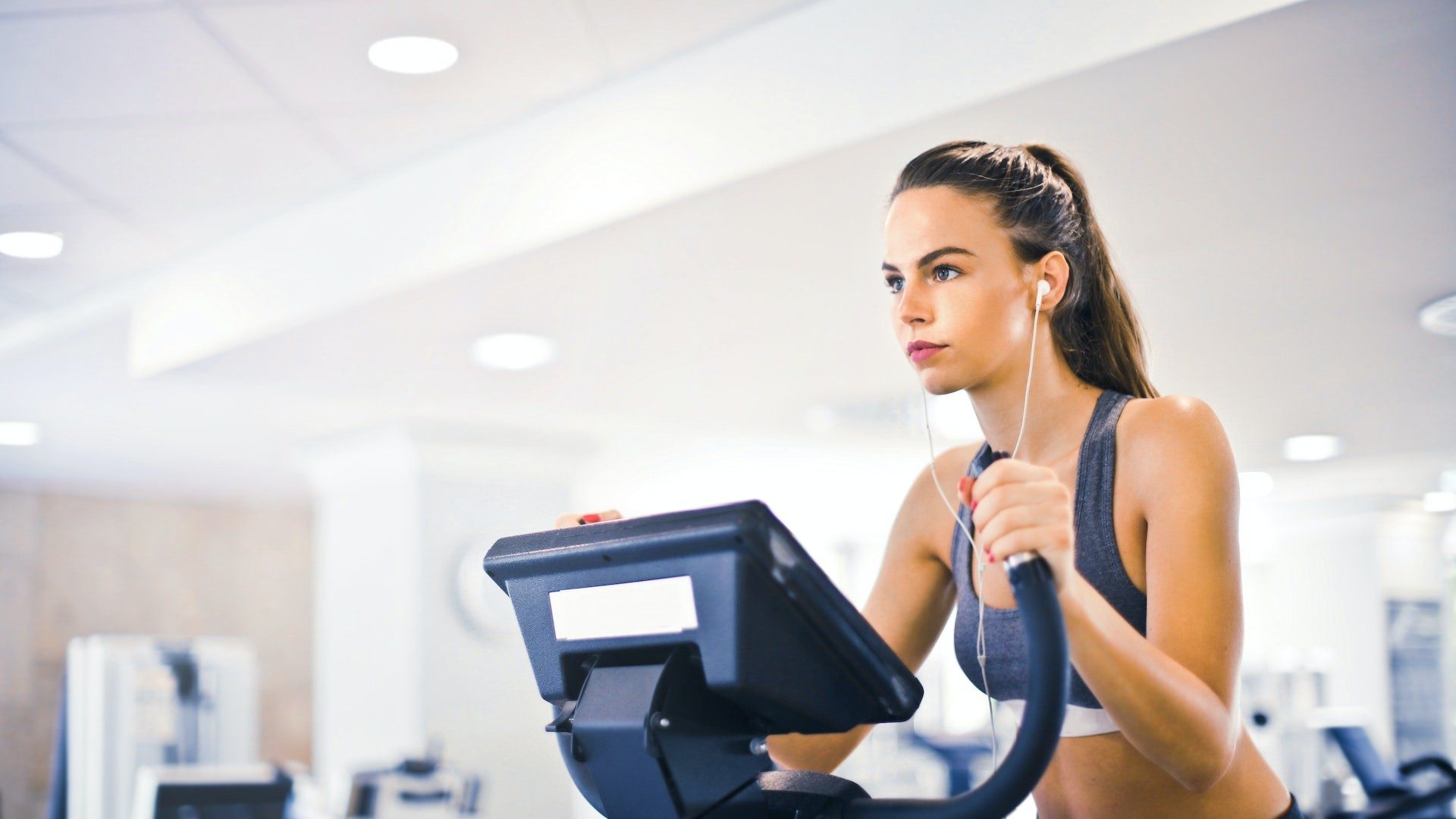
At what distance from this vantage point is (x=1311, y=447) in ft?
20.0

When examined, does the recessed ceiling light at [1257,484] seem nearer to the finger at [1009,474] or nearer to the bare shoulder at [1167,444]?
the bare shoulder at [1167,444]

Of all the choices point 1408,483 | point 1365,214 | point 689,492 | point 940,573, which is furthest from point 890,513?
point 940,573

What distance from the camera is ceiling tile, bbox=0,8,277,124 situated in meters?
2.18

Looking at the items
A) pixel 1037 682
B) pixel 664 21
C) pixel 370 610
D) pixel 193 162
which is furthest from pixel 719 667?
pixel 370 610

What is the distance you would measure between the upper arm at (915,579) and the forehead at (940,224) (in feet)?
1.00

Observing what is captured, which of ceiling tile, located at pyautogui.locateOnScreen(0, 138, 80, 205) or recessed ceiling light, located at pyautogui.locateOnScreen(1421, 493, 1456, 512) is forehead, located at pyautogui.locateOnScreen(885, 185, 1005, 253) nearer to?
ceiling tile, located at pyautogui.locateOnScreen(0, 138, 80, 205)

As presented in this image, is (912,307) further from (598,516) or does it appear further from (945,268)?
(598,516)

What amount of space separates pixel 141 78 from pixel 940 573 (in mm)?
1986

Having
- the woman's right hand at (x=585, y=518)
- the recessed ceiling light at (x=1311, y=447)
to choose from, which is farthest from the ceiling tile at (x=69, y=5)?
the recessed ceiling light at (x=1311, y=447)

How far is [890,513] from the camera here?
29.8 feet

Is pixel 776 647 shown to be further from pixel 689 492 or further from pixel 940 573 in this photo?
pixel 689 492

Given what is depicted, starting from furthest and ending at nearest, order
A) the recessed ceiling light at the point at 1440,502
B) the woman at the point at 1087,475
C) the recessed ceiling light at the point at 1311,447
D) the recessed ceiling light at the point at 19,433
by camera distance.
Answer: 1. the recessed ceiling light at the point at 1440,502
2. the recessed ceiling light at the point at 1311,447
3. the recessed ceiling light at the point at 19,433
4. the woman at the point at 1087,475

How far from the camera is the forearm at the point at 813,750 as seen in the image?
111 cm

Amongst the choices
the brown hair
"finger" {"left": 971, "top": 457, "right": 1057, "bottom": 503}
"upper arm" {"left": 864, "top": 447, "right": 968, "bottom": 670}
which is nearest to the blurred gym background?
the brown hair
